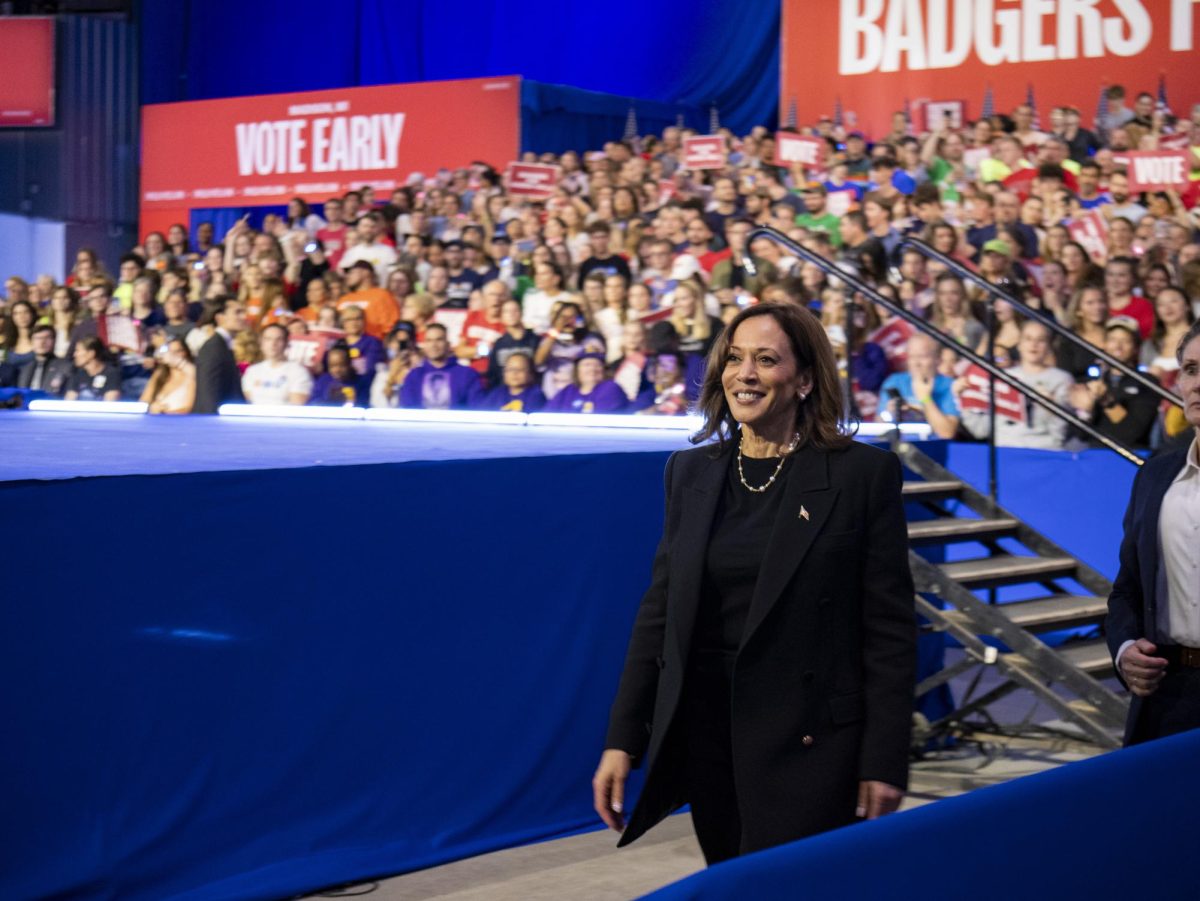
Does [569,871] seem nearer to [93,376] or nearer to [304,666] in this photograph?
[304,666]

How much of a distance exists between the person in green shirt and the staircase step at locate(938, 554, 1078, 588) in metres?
4.35

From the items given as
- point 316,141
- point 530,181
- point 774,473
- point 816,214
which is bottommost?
point 774,473

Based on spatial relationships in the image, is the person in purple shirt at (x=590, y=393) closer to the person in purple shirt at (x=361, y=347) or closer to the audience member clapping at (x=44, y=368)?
the person in purple shirt at (x=361, y=347)

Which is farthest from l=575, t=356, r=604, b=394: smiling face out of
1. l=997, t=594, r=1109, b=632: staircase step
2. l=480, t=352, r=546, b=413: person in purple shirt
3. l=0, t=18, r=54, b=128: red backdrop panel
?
l=0, t=18, r=54, b=128: red backdrop panel

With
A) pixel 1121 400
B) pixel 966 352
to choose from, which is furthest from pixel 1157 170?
pixel 966 352

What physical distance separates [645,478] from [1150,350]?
3578mm

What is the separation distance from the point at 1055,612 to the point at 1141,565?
113 inches

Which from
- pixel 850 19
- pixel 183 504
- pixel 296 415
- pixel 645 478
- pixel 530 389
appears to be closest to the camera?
pixel 183 504

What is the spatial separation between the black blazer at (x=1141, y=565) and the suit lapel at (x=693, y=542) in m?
0.79

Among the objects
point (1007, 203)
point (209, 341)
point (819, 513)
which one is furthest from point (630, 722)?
point (1007, 203)

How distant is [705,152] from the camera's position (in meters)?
11.0

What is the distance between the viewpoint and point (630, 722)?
2.44m

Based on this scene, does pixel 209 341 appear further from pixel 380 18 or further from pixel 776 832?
pixel 380 18

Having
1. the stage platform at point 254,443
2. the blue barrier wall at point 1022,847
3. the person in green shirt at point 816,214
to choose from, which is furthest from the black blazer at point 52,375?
the blue barrier wall at point 1022,847
